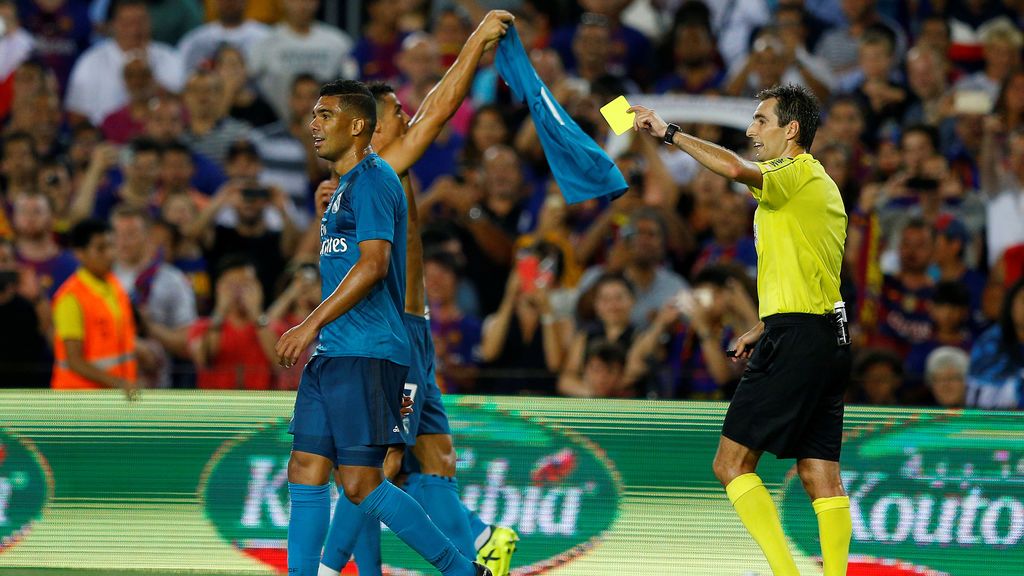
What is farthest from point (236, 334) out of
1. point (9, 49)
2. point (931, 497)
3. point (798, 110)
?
point (798, 110)

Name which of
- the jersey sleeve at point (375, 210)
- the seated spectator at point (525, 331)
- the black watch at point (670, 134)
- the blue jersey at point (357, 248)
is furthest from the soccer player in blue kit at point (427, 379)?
the seated spectator at point (525, 331)

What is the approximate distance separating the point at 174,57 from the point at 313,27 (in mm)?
1474

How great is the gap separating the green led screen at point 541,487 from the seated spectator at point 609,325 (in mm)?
2113

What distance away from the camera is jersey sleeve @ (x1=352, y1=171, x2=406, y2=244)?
6016 millimetres

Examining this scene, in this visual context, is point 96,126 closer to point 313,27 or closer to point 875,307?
point 313,27

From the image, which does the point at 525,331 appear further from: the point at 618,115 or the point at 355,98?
the point at 355,98

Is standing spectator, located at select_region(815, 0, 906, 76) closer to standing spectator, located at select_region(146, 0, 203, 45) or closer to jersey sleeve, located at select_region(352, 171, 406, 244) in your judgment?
standing spectator, located at select_region(146, 0, 203, 45)

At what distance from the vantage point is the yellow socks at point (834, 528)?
6.29 meters

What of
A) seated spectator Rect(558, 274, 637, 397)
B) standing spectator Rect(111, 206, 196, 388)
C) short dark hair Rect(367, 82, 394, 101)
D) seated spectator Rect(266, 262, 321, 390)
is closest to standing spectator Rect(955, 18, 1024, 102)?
seated spectator Rect(558, 274, 637, 397)

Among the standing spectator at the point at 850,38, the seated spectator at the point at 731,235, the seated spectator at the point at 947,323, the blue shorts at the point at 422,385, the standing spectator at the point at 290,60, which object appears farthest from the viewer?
the standing spectator at the point at 290,60

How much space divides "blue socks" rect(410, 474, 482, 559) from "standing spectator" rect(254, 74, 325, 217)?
6.42 m

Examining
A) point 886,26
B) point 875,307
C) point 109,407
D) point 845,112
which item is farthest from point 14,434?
point 886,26

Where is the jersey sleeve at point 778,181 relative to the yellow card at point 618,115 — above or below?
below

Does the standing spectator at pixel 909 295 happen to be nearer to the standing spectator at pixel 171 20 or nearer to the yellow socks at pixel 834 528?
the yellow socks at pixel 834 528
